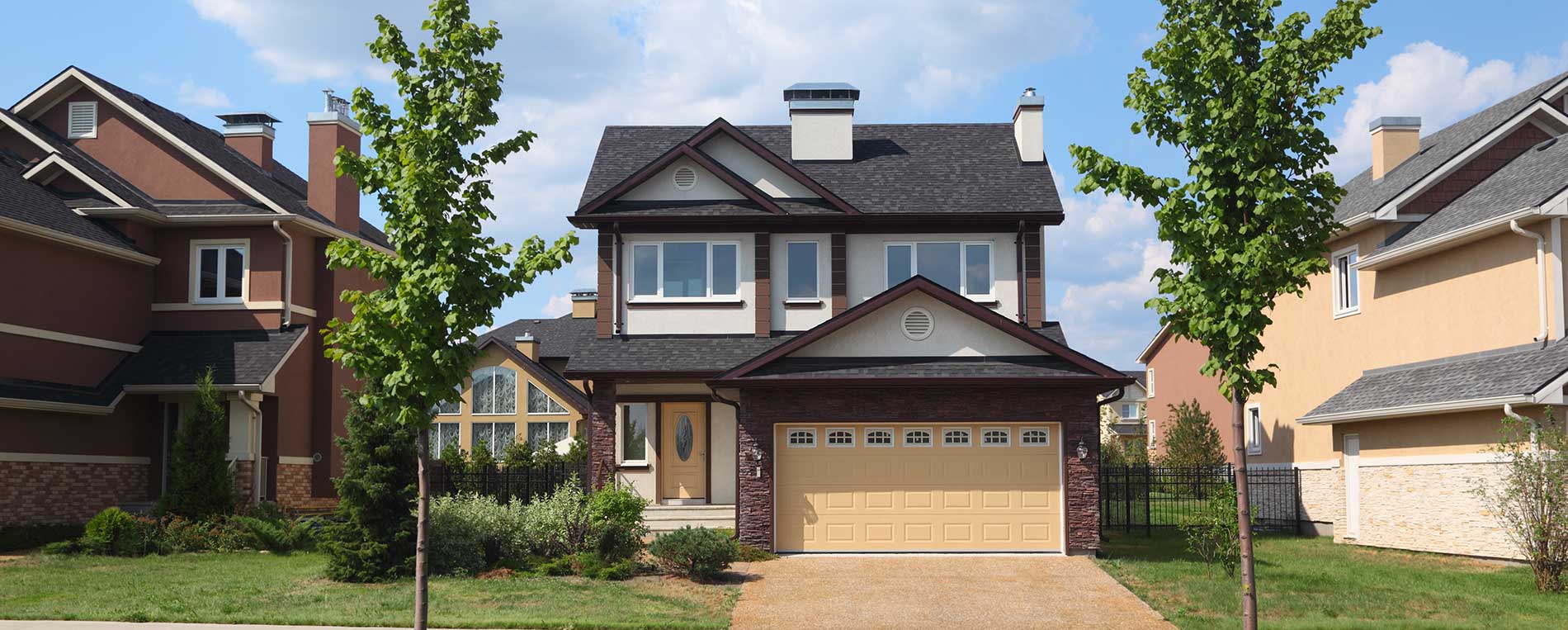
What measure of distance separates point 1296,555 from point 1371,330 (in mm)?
6366

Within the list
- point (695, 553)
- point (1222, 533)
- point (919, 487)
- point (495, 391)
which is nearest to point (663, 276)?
point (919, 487)

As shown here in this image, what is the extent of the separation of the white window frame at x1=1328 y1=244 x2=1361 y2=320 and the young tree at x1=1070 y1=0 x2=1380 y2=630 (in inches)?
654

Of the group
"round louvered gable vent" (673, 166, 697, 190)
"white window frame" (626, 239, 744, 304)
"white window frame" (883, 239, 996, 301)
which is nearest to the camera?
"white window frame" (626, 239, 744, 304)

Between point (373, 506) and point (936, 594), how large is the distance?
320 inches

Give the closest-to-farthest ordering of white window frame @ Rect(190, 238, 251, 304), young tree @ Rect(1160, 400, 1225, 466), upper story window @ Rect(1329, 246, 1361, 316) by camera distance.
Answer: upper story window @ Rect(1329, 246, 1361, 316) < white window frame @ Rect(190, 238, 251, 304) < young tree @ Rect(1160, 400, 1225, 466)

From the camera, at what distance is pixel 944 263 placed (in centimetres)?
2552

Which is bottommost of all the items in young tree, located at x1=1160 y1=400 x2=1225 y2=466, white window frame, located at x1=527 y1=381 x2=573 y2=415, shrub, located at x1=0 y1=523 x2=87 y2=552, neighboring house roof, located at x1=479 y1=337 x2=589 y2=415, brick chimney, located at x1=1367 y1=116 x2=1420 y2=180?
shrub, located at x1=0 y1=523 x2=87 y2=552

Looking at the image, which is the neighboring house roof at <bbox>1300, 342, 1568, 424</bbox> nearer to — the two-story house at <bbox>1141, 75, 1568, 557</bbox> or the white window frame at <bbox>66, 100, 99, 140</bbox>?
the two-story house at <bbox>1141, 75, 1568, 557</bbox>

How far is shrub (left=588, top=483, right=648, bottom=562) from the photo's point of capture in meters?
18.7

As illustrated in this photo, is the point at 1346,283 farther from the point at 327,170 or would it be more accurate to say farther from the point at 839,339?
the point at 327,170

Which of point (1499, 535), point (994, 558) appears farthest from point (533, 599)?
point (1499, 535)

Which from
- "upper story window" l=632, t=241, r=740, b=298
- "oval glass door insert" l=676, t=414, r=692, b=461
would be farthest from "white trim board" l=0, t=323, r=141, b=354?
"oval glass door insert" l=676, t=414, r=692, b=461

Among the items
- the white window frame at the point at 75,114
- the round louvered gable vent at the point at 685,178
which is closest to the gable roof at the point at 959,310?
the round louvered gable vent at the point at 685,178

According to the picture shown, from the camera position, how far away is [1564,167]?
22.0m
